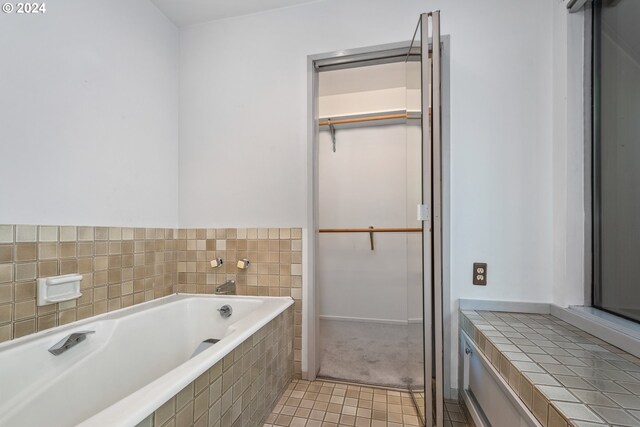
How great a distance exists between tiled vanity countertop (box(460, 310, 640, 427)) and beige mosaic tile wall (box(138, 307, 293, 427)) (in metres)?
0.97

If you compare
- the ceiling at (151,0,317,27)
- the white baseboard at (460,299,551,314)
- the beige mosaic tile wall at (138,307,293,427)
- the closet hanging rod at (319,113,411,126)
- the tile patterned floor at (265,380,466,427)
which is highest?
the ceiling at (151,0,317,27)

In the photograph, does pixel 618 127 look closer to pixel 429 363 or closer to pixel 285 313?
pixel 429 363

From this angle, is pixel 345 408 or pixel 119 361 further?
pixel 345 408

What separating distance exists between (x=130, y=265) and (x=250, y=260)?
685mm

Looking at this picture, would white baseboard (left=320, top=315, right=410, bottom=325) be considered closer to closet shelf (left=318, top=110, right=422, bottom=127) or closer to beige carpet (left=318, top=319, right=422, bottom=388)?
beige carpet (left=318, top=319, right=422, bottom=388)

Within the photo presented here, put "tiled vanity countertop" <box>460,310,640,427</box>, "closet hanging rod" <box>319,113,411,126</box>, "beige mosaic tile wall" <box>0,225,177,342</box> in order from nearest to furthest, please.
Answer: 1. "tiled vanity countertop" <box>460,310,640,427</box>
2. "beige mosaic tile wall" <box>0,225,177,342</box>
3. "closet hanging rod" <box>319,113,411,126</box>

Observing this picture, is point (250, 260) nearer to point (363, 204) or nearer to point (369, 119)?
point (363, 204)

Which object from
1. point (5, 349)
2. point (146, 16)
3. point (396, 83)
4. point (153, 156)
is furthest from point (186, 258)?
point (396, 83)

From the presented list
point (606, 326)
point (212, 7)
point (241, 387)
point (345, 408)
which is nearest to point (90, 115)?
point (212, 7)

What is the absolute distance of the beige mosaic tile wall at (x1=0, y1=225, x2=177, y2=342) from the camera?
112 centimetres

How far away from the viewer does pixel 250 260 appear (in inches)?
74.7

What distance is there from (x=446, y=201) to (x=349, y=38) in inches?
46.1

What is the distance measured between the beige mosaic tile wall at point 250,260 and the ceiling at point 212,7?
58.0 inches

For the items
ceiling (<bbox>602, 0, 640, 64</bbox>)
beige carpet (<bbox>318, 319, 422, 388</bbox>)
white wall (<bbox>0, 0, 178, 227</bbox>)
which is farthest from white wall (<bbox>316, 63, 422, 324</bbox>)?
ceiling (<bbox>602, 0, 640, 64</bbox>)
